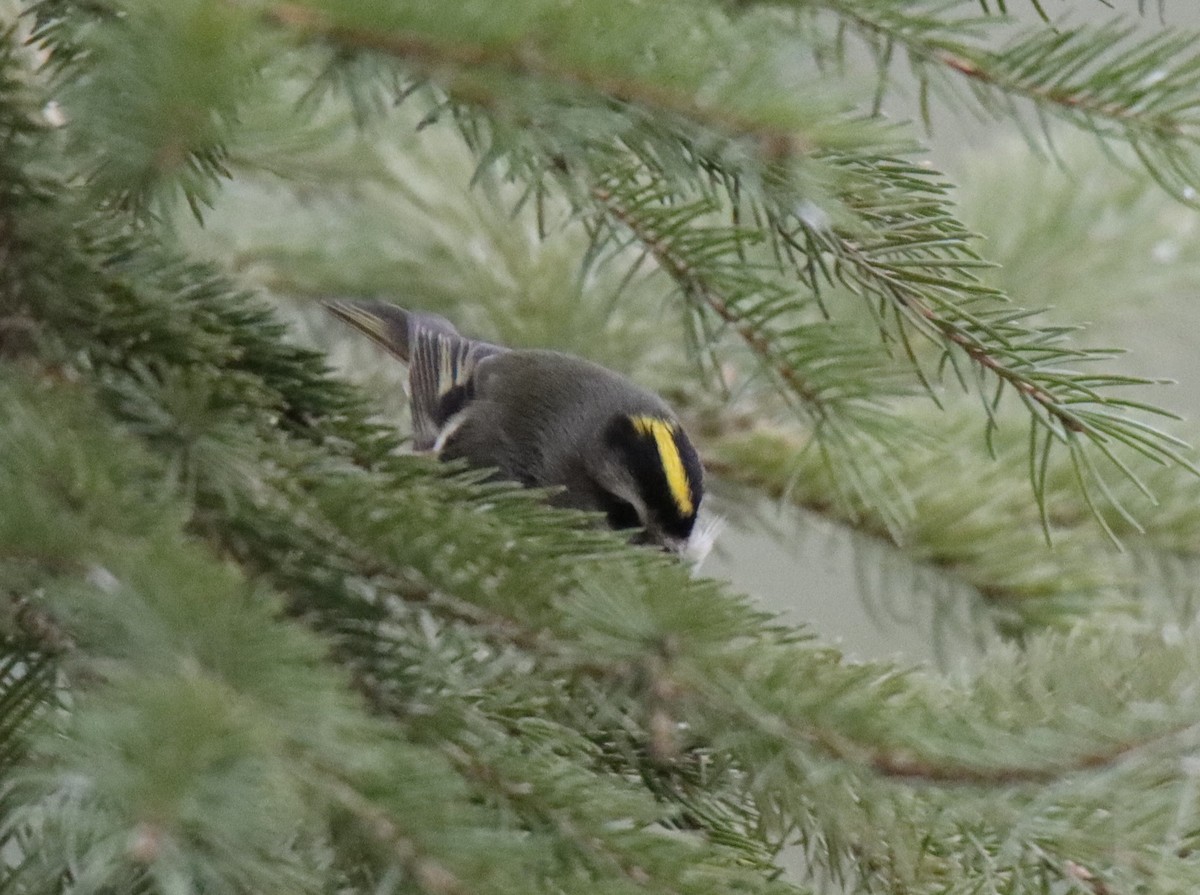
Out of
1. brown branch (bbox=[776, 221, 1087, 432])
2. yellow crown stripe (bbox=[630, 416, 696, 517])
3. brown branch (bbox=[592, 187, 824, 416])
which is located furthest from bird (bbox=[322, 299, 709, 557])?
brown branch (bbox=[776, 221, 1087, 432])

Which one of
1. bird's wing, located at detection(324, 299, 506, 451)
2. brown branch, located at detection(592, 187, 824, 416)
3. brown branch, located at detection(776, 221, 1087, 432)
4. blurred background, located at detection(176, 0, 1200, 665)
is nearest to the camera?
brown branch, located at detection(776, 221, 1087, 432)

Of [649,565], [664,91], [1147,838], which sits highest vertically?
[664,91]

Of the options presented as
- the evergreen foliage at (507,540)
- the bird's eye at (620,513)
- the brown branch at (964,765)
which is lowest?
the bird's eye at (620,513)

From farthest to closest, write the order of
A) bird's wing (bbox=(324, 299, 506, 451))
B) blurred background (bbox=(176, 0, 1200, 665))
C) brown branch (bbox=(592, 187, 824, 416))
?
bird's wing (bbox=(324, 299, 506, 451)) → blurred background (bbox=(176, 0, 1200, 665)) → brown branch (bbox=(592, 187, 824, 416))

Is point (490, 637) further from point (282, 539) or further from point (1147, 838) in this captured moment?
point (1147, 838)

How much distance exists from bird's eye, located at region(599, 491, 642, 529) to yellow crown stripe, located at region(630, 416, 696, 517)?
0.27 ft

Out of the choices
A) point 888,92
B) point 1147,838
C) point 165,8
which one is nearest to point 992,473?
point 888,92

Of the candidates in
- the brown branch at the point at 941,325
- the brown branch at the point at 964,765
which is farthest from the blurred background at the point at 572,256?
the brown branch at the point at 964,765

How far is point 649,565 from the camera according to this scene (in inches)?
24.6

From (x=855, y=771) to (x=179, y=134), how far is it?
32cm

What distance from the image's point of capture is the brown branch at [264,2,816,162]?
1.55 ft

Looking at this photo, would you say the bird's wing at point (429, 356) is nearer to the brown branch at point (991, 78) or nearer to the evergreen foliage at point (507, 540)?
the evergreen foliage at point (507, 540)

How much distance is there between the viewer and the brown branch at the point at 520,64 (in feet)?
1.55

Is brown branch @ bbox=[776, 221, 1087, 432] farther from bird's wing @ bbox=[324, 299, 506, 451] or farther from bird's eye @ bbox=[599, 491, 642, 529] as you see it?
bird's wing @ bbox=[324, 299, 506, 451]
